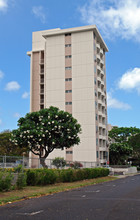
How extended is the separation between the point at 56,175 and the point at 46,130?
15.4 metres

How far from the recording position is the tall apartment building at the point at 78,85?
192 feet

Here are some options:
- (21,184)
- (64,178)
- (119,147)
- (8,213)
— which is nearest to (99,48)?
(119,147)

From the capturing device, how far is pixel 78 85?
60.1m

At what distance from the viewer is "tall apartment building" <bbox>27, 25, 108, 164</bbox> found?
58531 mm

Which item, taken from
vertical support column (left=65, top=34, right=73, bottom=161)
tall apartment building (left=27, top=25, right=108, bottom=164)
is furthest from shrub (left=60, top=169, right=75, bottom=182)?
vertical support column (left=65, top=34, right=73, bottom=161)

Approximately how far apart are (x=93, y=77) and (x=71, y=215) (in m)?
52.3

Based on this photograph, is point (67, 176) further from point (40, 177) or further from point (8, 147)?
point (8, 147)

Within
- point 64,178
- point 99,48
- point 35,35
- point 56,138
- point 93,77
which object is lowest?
point 64,178

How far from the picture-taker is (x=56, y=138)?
38812mm

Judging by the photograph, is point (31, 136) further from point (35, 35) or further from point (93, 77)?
point (35, 35)

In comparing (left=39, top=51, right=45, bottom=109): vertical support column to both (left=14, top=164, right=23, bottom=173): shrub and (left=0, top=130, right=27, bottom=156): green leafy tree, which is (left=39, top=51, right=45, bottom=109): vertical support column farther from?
(left=14, top=164, right=23, bottom=173): shrub

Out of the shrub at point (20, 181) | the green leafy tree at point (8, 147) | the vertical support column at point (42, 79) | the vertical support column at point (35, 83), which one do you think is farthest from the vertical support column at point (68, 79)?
the shrub at point (20, 181)

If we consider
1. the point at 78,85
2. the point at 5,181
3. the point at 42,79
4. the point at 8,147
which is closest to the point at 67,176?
A: the point at 5,181

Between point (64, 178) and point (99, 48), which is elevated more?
point (99, 48)
